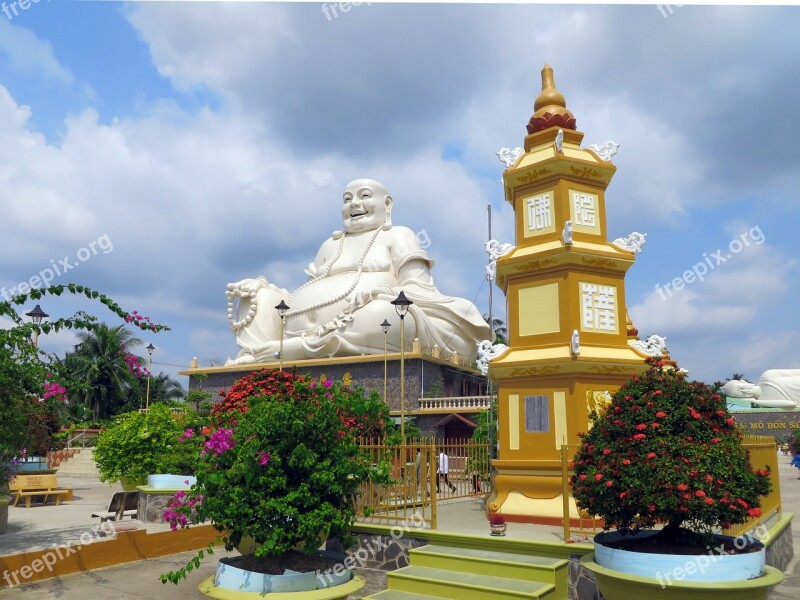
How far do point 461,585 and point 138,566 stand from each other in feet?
14.0

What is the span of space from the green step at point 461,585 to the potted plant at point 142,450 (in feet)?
20.4

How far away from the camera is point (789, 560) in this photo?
869 cm

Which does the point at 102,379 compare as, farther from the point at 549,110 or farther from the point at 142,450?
the point at 549,110

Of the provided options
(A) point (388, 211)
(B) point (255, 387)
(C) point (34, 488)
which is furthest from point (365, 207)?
(B) point (255, 387)

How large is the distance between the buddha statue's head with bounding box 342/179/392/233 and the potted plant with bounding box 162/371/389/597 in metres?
20.4

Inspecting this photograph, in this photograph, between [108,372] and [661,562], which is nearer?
[661,562]

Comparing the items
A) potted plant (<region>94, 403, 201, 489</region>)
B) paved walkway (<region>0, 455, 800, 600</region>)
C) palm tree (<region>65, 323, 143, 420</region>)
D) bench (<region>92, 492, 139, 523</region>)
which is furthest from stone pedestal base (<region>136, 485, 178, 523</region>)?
palm tree (<region>65, 323, 143, 420</region>)

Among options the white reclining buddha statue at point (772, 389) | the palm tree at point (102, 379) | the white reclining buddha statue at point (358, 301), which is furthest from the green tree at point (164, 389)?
the white reclining buddha statue at point (772, 389)

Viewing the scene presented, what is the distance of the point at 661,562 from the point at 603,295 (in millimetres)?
4625

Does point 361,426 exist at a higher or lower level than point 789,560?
higher

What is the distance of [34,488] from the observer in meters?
14.0

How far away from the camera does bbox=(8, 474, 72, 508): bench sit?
13797 millimetres

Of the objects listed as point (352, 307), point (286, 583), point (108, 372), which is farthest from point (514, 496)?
point (108, 372)

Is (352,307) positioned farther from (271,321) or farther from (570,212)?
(570,212)
